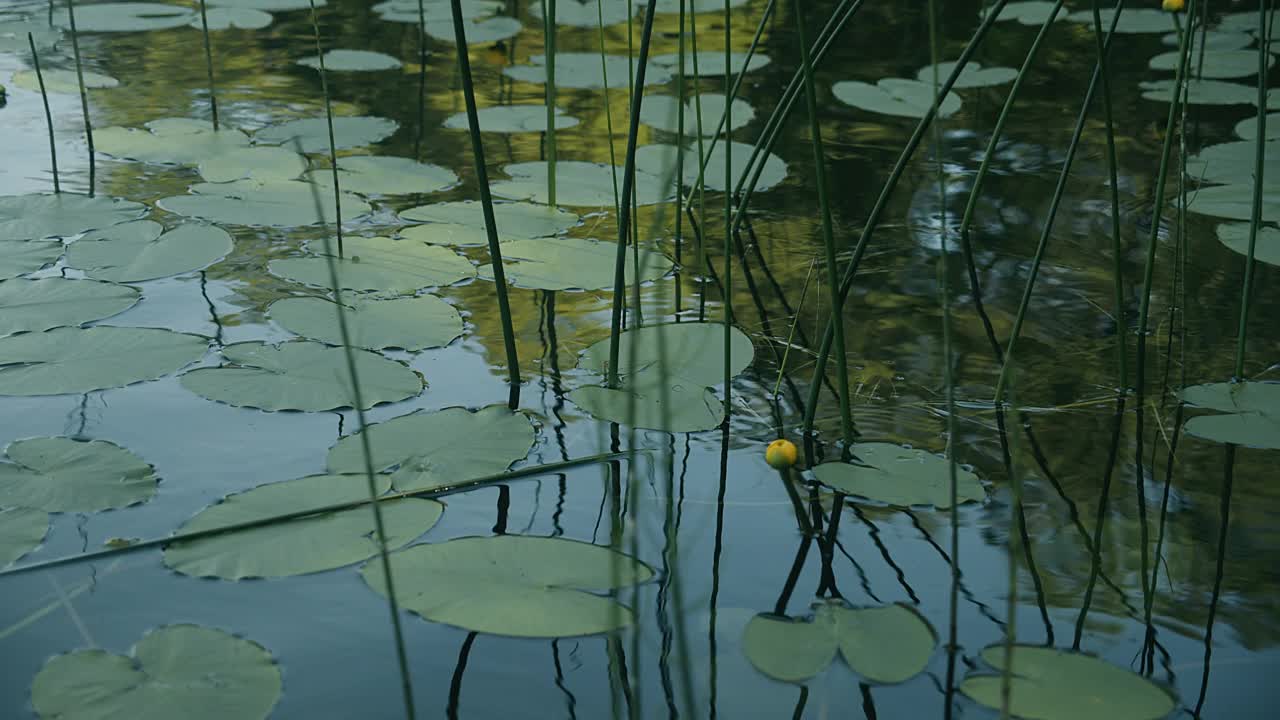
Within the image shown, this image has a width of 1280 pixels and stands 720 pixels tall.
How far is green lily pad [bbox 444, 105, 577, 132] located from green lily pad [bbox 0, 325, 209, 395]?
1.08m

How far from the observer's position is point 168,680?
3.01ft

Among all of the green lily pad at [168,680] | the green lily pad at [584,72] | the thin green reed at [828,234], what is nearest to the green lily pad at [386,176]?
the green lily pad at [584,72]

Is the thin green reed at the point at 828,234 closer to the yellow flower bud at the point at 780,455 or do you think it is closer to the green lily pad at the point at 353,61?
the yellow flower bud at the point at 780,455

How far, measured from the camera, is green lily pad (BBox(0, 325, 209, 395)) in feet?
4.59

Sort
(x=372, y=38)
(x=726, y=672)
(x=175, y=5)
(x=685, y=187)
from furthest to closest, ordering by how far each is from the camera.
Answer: (x=175, y=5), (x=372, y=38), (x=685, y=187), (x=726, y=672)

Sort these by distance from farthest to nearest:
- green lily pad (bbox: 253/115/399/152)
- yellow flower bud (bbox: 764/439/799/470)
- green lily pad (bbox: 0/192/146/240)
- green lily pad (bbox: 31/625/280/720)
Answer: green lily pad (bbox: 253/115/399/152) → green lily pad (bbox: 0/192/146/240) → yellow flower bud (bbox: 764/439/799/470) → green lily pad (bbox: 31/625/280/720)

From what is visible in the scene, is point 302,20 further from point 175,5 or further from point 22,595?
point 22,595

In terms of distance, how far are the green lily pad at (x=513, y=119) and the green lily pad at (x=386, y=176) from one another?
27 cm

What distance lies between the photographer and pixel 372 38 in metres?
3.18

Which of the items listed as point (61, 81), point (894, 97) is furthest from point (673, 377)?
point (61, 81)

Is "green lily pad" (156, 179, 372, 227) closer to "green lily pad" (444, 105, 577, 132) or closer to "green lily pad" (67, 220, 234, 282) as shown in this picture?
"green lily pad" (67, 220, 234, 282)

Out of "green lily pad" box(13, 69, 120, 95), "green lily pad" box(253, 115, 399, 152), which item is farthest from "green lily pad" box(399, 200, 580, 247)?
"green lily pad" box(13, 69, 120, 95)

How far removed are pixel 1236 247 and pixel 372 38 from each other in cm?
230

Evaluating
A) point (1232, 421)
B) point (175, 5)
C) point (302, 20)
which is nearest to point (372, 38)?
point (302, 20)
